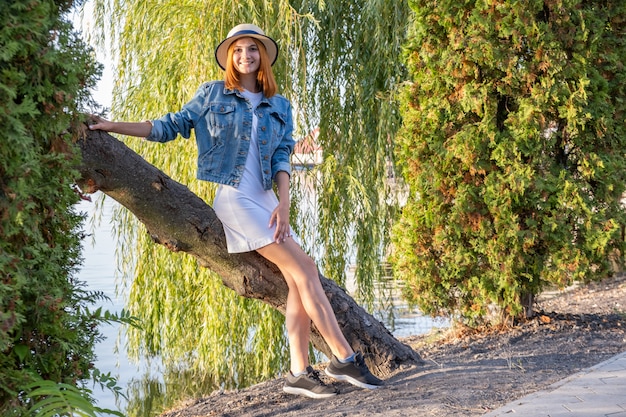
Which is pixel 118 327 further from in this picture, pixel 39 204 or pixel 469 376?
pixel 39 204

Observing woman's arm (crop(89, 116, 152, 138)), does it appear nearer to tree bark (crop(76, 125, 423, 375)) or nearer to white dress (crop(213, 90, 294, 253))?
tree bark (crop(76, 125, 423, 375))

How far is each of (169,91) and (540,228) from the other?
128 inches

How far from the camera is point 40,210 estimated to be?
2578 millimetres

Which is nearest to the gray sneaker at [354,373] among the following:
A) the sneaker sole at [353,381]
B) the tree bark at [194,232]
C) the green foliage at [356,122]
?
the sneaker sole at [353,381]

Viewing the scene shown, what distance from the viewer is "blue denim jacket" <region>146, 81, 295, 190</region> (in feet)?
13.7

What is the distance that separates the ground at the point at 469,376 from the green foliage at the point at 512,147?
36cm

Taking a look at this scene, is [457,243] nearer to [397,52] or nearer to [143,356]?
[397,52]

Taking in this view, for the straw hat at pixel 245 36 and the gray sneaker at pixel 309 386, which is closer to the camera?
the straw hat at pixel 245 36

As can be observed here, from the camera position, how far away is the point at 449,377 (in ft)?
14.9

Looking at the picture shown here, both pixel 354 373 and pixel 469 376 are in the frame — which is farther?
pixel 469 376

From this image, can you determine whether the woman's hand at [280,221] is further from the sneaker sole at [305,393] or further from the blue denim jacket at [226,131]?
the sneaker sole at [305,393]

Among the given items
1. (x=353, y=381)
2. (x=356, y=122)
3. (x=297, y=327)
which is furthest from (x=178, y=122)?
(x=356, y=122)

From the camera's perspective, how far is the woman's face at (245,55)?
4.24 m

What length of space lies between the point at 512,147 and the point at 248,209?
232cm
